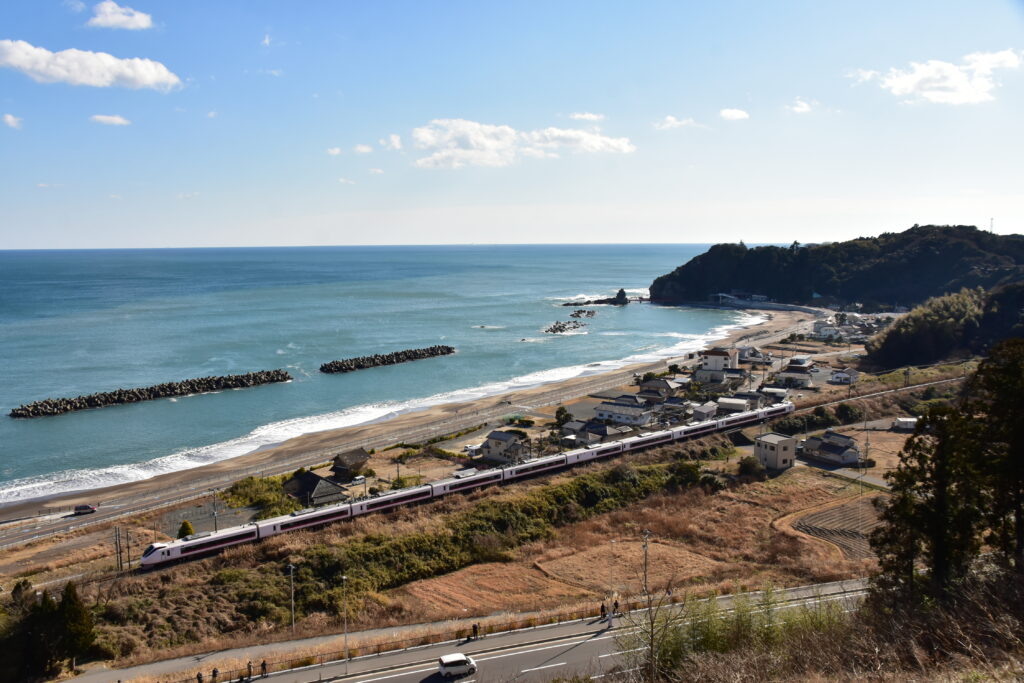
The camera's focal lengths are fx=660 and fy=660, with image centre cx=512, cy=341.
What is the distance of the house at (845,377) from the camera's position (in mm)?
61062

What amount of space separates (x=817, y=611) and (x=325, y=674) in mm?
12381

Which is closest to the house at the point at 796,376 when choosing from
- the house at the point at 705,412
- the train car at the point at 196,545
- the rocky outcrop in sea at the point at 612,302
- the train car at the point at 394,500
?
the house at the point at 705,412

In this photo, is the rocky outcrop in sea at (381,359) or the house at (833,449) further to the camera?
the rocky outcrop in sea at (381,359)

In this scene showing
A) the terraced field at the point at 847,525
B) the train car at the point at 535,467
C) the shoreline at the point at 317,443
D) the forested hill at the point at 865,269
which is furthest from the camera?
the forested hill at the point at 865,269

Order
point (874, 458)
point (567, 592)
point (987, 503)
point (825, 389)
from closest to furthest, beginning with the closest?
point (987, 503)
point (567, 592)
point (874, 458)
point (825, 389)

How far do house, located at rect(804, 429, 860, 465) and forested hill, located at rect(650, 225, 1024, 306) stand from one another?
85503mm

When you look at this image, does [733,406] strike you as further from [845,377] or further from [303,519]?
[303,519]

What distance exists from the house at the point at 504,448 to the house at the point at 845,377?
3644 cm

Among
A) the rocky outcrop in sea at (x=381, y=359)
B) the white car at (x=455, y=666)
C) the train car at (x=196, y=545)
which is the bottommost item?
the train car at (x=196, y=545)

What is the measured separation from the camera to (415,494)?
100 ft

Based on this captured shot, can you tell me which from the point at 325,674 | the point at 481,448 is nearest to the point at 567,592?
the point at 325,674

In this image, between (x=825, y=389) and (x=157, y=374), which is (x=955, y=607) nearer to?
(x=825, y=389)

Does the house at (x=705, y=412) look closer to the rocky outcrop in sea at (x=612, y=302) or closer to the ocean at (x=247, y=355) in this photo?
the ocean at (x=247, y=355)

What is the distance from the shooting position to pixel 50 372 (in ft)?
222
